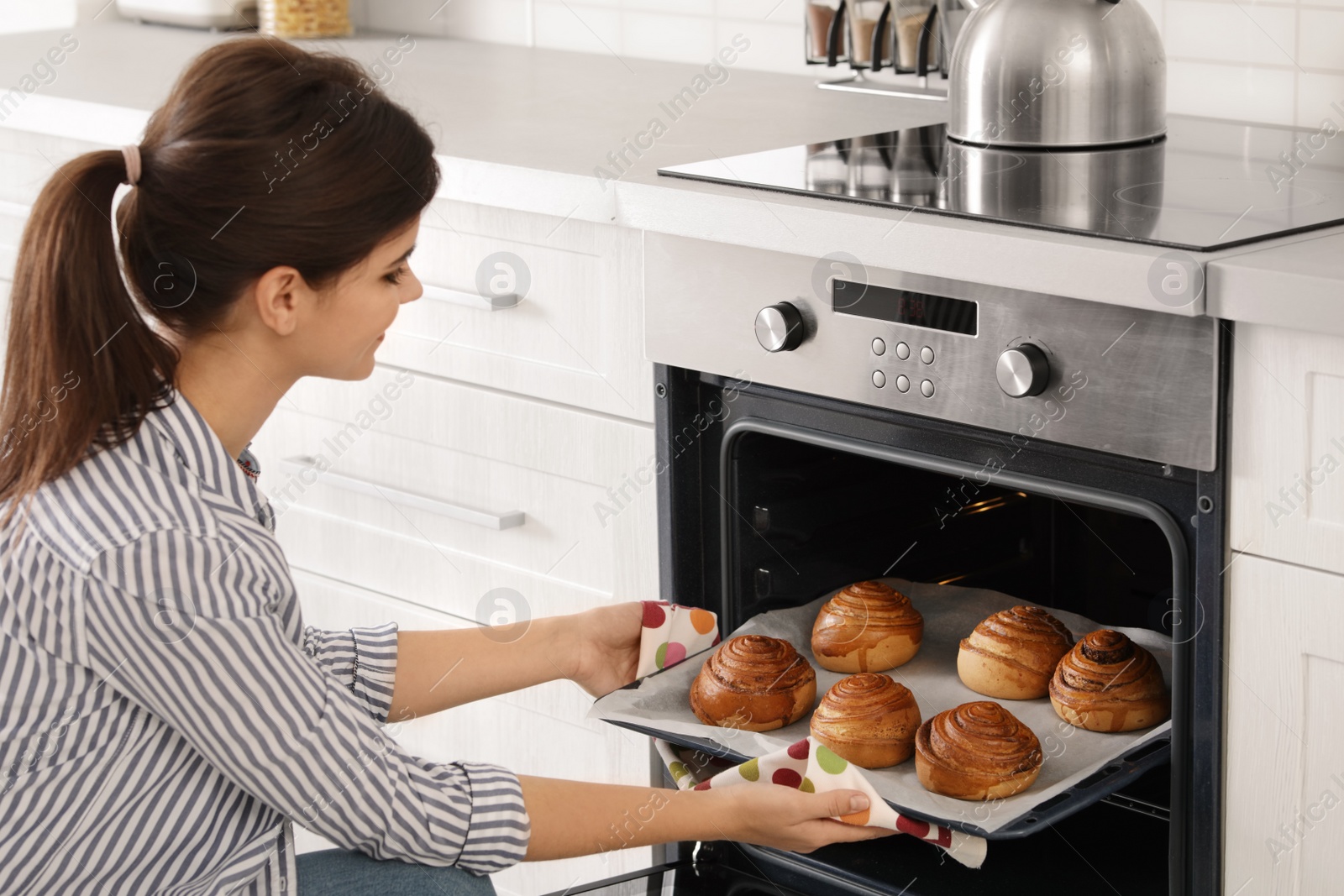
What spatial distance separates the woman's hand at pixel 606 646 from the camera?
1382 mm

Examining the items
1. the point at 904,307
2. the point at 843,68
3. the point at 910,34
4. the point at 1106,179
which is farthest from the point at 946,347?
the point at 843,68

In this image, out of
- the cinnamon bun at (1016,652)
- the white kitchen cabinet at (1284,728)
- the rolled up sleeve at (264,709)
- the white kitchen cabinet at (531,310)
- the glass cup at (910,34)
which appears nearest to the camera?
the rolled up sleeve at (264,709)

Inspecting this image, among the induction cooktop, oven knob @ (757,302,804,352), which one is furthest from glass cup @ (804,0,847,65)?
oven knob @ (757,302,804,352)

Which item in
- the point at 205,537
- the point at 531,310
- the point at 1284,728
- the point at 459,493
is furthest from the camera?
the point at 459,493

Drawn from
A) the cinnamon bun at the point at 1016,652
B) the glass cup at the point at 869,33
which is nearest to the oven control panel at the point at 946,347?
the cinnamon bun at the point at 1016,652

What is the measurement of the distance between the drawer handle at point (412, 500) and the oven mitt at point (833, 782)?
17.9 inches

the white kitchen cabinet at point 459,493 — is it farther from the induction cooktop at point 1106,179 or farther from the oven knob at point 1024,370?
the oven knob at point 1024,370

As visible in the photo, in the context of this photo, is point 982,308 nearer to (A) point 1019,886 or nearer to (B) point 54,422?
(A) point 1019,886

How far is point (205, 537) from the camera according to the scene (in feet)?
3.13

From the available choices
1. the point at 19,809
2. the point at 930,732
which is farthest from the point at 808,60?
the point at 19,809

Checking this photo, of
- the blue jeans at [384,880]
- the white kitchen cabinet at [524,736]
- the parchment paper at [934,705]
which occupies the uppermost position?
the parchment paper at [934,705]

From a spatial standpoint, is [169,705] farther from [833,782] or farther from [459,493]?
[459,493]

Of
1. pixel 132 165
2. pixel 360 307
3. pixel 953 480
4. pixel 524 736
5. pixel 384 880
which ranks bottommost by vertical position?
pixel 524 736

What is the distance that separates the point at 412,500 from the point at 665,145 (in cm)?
47
